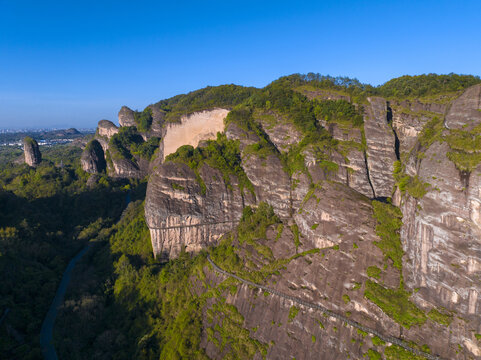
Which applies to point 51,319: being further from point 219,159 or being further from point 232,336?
point 219,159

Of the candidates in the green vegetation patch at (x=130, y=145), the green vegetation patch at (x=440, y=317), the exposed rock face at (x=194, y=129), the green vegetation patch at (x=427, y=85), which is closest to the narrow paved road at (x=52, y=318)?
the exposed rock face at (x=194, y=129)

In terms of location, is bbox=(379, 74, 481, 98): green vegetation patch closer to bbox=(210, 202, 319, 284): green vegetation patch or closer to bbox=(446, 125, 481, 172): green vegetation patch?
bbox=(446, 125, 481, 172): green vegetation patch

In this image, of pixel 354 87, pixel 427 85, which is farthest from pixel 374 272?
pixel 354 87

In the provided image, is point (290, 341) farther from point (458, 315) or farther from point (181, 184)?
point (181, 184)

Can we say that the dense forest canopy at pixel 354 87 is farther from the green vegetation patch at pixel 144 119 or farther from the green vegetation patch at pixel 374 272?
the green vegetation patch at pixel 374 272

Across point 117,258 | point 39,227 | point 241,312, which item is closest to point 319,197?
point 241,312
